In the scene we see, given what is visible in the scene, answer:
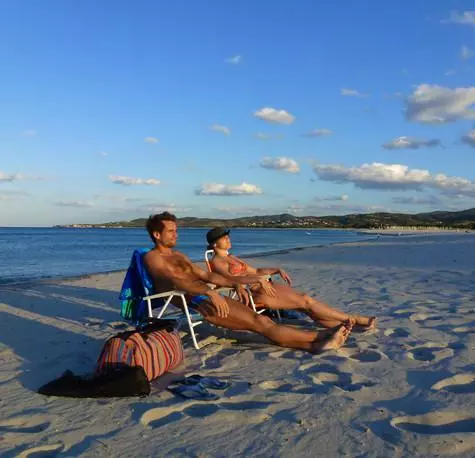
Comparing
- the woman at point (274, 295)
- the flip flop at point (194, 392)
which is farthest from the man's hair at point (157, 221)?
the flip flop at point (194, 392)

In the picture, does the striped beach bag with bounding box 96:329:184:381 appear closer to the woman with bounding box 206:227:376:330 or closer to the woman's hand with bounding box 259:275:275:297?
the woman with bounding box 206:227:376:330

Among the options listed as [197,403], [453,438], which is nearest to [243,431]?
[197,403]

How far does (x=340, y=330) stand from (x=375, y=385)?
95 centimetres

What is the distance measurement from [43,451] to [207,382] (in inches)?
46.4

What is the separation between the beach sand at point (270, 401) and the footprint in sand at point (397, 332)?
2 cm

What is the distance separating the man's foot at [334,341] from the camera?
158 inches

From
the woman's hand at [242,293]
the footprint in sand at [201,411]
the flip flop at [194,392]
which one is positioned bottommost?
the footprint in sand at [201,411]

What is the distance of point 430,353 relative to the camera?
3922 mm

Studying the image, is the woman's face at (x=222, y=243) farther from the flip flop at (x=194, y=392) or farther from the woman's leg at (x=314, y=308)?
the flip flop at (x=194, y=392)

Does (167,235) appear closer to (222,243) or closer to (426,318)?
(222,243)

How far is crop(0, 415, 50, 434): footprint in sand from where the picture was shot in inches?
105

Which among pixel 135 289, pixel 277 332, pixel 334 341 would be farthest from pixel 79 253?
pixel 334 341

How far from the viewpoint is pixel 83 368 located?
12.7 feet

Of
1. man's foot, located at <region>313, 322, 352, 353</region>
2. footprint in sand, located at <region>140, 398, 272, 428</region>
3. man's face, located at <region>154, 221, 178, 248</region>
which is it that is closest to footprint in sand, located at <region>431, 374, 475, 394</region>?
man's foot, located at <region>313, 322, 352, 353</region>
